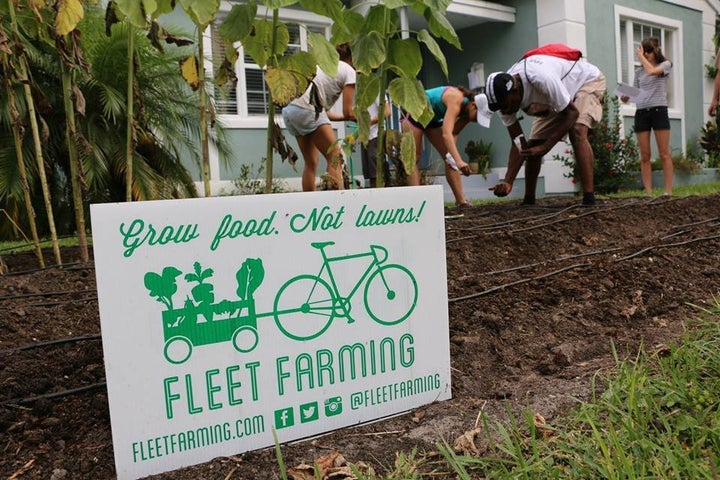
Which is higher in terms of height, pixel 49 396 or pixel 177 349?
pixel 177 349

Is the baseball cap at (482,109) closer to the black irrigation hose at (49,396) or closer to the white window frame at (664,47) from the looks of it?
the black irrigation hose at (49,396)

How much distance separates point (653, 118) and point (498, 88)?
2390 mm

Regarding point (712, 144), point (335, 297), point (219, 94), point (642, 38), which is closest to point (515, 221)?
point (335, 297)

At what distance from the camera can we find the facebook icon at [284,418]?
1811mm

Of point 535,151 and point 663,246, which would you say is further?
point 535,151

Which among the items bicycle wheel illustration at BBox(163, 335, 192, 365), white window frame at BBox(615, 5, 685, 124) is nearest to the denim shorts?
bicycle wheel illustration at BBox(163, 335, 192, 365)

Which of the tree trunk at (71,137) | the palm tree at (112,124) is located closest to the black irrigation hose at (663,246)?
the tree trunk at (71,137)

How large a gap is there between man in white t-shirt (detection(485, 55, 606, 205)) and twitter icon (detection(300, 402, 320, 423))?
13.9 ft

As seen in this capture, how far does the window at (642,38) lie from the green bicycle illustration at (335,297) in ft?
38.3

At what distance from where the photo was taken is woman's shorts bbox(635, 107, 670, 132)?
7043mm

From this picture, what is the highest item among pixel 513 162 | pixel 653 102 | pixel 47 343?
pixel 653 102

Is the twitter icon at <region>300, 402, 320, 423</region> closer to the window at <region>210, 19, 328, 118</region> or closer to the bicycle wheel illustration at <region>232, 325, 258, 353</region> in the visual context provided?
the bicycle wheel illustration at <region>232, 325, 258, 353</region>

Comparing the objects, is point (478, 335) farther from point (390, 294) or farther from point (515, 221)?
point (515, 221)

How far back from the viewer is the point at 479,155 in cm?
1177
